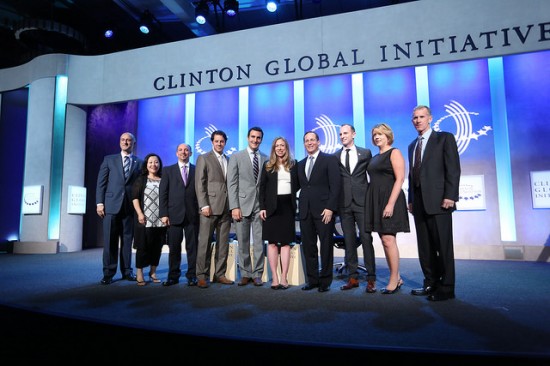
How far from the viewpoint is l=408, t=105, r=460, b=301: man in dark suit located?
281cm

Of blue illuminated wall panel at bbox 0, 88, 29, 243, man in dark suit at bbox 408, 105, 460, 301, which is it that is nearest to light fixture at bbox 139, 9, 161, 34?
blue illuminated wall panel at bbox 0, 88, 29, 243

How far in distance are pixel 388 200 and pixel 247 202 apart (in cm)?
132

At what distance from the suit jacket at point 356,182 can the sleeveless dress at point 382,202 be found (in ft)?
0.74

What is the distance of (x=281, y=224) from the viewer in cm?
332

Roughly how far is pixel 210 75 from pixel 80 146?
125 inches

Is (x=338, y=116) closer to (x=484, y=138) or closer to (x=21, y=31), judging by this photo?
(x=484, y=138)

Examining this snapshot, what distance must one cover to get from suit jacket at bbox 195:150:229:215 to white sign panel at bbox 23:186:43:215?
16.8 feet

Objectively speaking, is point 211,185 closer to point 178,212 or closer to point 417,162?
point 178,212

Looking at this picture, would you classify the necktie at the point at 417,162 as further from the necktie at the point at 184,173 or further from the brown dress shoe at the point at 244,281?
the necktie at the point at 184,173

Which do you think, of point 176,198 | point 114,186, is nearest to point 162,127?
point 114,186

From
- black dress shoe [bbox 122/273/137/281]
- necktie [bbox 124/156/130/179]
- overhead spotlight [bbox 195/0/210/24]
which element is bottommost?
black dress shoe [bbox 122/273/137/281]

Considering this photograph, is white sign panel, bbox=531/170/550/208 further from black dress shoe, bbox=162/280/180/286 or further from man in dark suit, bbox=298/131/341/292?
black dress shoe, bbox=162/280/180/286

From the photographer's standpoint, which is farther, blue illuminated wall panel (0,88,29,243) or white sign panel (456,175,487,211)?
blue illuminated wall panel (0,88,29,243)

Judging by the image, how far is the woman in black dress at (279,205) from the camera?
3318 mm
